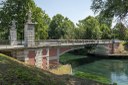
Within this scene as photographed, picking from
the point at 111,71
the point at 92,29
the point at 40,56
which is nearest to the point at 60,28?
the point at 92,29

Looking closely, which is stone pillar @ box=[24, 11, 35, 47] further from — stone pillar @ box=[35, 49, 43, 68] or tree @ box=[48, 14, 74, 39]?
tree @ box=[48, 14, 74, 39]

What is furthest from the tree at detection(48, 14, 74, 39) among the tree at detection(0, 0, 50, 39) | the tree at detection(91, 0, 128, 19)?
the tree at detection(91, 0, 128, 19)

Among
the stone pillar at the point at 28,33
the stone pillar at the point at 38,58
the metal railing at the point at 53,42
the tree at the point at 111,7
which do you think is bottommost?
the stone pillar at the point at 38,58

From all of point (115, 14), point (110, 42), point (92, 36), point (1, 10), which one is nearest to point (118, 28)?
point (115, 14)

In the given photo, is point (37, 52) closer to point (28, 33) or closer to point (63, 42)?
point (28, 33)

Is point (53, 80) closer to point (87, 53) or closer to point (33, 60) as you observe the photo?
point (33, 60)

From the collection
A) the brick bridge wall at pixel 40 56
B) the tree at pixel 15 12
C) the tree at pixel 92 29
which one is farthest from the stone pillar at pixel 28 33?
the tree at pixel 92 29

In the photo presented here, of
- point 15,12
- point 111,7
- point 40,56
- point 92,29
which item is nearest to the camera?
point 111,7

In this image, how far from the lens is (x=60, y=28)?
7069cm

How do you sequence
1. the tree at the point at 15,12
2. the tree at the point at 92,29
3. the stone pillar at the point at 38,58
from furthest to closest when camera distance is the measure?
the tree at the point at 92,29 → the tree at the point at 15,12 → the stone pillar at the point at 38,58

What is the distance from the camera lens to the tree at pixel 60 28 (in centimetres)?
6881

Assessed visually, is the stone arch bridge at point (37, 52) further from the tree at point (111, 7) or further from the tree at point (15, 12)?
the tree at point (111, 7)

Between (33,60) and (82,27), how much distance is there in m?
41.6

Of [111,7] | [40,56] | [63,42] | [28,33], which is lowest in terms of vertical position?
[40,56]
